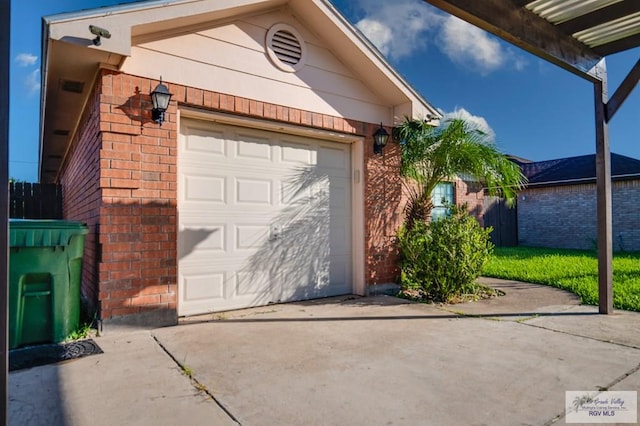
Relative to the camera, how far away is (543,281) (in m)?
7.16

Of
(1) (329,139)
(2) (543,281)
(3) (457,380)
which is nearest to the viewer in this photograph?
(3) (457,380)

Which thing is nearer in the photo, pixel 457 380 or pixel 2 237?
pixel 2 237

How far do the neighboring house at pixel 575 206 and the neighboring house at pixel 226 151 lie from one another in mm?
11654

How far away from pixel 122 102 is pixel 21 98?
25.8m

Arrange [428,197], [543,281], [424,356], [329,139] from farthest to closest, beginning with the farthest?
[543,281] → [428,197] → [329,139] → [424,356]

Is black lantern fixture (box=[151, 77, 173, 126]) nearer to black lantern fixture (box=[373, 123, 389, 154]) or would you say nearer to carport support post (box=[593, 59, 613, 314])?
black lantern fixture (box=[373, 123, 389, 154])

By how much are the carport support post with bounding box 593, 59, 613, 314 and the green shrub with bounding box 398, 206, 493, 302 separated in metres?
1.45

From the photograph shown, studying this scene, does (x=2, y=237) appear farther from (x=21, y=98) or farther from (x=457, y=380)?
(x=21, y=98)

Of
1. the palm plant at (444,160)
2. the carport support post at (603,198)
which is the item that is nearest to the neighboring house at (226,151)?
the palm plant at (444,160)

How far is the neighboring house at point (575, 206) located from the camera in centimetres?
1343

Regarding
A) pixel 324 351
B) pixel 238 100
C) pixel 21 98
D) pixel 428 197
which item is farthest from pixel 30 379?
pixel 21 98

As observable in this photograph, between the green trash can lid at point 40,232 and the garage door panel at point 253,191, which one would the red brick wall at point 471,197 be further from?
the green trash can lid at point 40,232

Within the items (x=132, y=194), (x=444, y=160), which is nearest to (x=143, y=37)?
(x=132, y=194)

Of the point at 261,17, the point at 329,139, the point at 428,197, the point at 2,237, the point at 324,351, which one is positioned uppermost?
the point at 261,17
